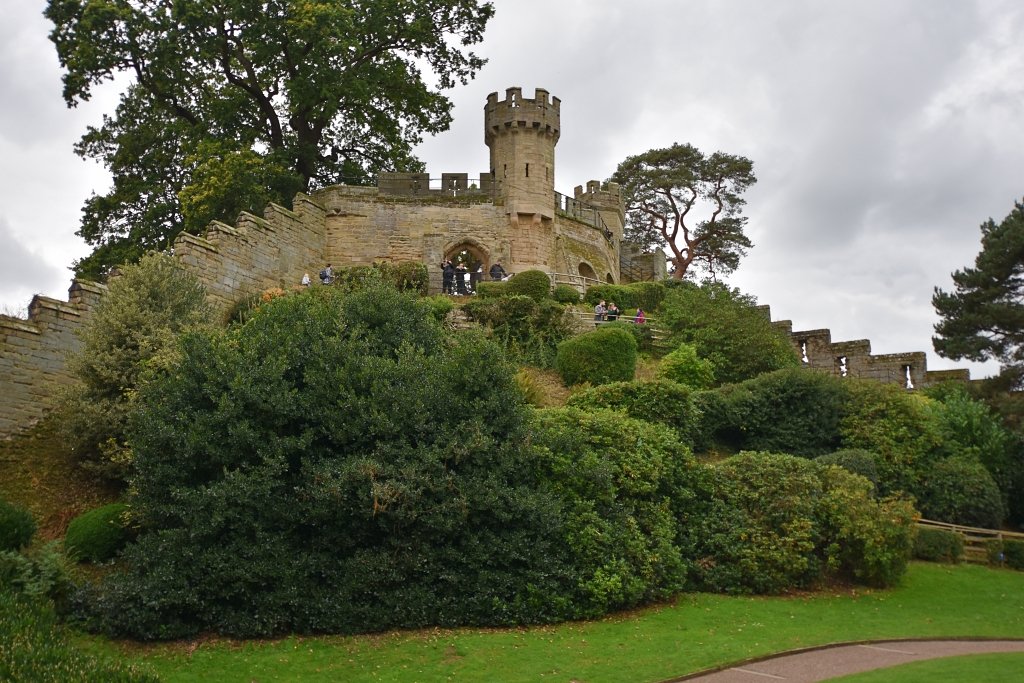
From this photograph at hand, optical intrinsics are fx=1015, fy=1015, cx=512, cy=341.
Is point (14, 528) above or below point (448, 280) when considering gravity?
below

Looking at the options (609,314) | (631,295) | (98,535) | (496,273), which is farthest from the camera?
(631,295)

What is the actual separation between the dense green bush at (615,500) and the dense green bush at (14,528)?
8.09 metres

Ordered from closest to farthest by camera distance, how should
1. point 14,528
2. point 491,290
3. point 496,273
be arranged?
point 14,528
point 491,290
point 496,273

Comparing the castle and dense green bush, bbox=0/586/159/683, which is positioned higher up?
the castle

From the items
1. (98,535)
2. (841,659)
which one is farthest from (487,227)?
(841,659)

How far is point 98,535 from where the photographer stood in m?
16.3

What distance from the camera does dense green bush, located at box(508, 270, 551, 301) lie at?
1219 inches

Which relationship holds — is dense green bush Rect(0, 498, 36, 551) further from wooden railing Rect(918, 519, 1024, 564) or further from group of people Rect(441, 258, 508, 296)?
group of people Rect(441, 258, 508, 296)

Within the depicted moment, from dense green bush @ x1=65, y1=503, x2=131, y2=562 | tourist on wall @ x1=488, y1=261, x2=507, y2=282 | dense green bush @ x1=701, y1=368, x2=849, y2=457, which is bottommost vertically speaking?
dense green bush @ x1=65, y1=503, x2=131, y2=562

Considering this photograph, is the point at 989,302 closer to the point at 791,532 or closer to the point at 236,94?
the point at 791,532

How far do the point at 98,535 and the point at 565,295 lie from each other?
1908 cm

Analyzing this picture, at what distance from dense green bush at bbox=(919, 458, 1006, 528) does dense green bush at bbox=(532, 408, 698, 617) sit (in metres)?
6.93

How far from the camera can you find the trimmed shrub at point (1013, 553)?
20547mm

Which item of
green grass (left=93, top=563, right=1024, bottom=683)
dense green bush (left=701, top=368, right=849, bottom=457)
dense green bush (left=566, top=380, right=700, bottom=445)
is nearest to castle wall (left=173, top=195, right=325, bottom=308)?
dense green bush (left=566, top=380, right=700, bottom=445)
